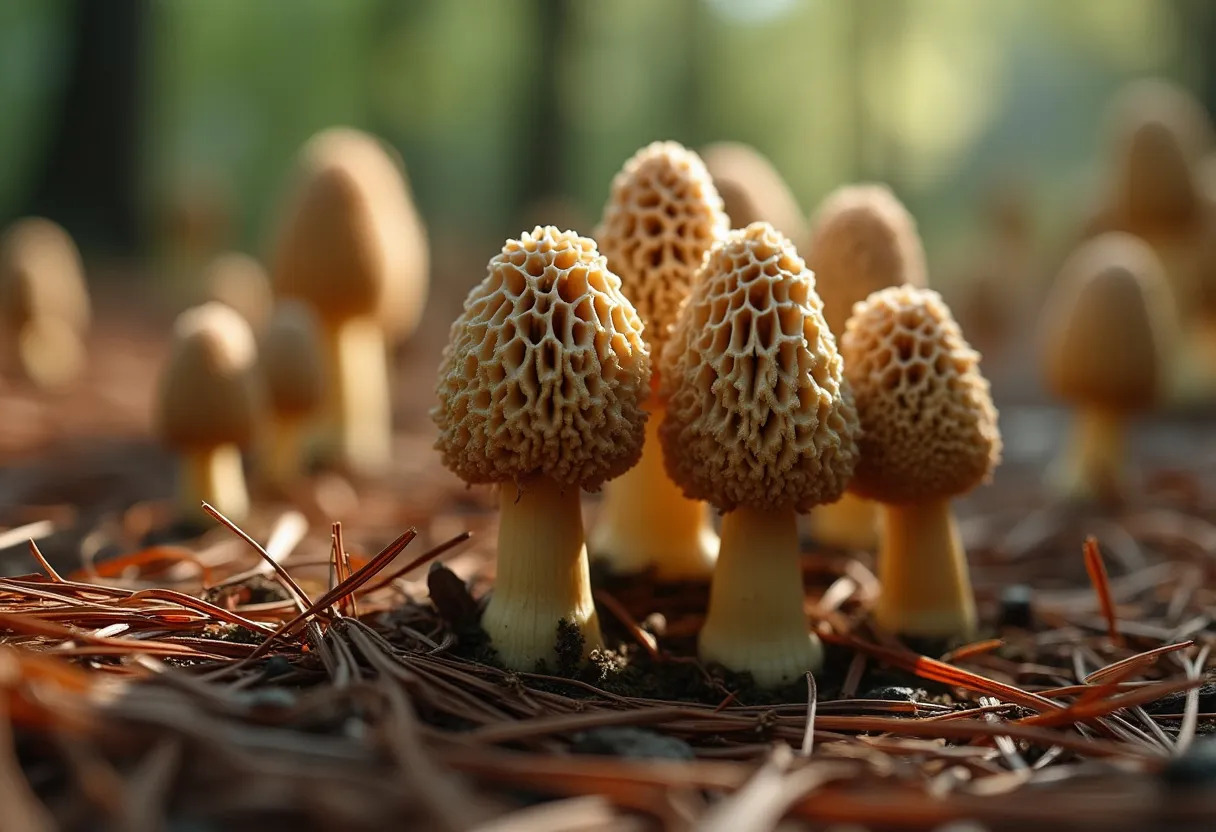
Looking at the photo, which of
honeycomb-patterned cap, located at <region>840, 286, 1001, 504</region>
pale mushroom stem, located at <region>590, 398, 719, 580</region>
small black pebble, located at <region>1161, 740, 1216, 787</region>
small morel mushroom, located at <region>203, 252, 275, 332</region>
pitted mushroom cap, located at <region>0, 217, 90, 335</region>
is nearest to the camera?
small black pebble, located at <region>1161, 740, 1216, 787</region>

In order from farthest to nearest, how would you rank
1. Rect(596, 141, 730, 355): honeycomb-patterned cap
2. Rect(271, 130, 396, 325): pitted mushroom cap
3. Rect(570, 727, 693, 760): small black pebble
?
Rect(271, 130, 396, 325): pitted mushroom cap < Rect(596, 141, 730, 355): honeycomb-patterned cap < Rect(570, 727, 693, 760): small black pebble

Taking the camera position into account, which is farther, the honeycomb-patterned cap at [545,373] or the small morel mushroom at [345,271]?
the small morel mushroom at [345,271]

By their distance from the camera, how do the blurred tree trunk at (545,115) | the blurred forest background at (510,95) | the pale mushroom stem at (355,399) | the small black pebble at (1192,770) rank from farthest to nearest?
the blurred tree trunk at (545,115), the blurred forest background at (510,95), the pale mushroom stem at (355,399), the small black pebble at (1192,770)

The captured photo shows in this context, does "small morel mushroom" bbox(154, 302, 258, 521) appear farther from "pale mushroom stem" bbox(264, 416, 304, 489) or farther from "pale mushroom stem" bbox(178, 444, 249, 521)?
"pale mushroom stem" bbox(264, 416, 304, 489)

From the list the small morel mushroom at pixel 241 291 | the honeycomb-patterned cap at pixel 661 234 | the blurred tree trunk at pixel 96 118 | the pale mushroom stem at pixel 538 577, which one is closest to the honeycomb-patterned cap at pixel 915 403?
the honeycomb-patterned cap at pixel 661 234

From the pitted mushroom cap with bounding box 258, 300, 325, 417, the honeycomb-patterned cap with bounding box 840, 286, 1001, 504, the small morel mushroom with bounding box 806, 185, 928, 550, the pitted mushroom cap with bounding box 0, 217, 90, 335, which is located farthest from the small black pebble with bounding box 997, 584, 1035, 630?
the pitted mushroom cap with bounding box 0, 217, 90, 335

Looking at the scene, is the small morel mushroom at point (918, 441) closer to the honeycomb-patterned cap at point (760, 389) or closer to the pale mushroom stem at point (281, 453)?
the honeycomb-patterned cap at point (760, 389)

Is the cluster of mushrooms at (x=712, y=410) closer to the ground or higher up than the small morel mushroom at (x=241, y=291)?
closer to the ground
